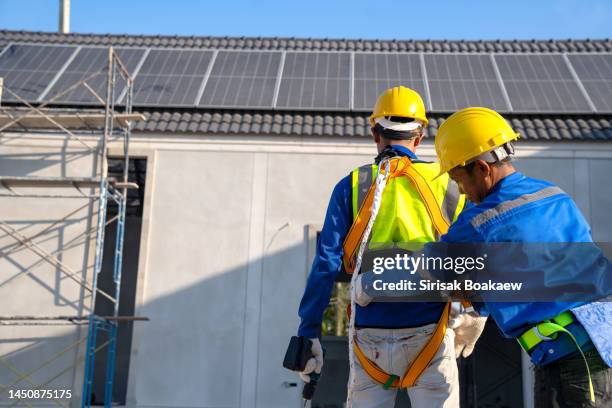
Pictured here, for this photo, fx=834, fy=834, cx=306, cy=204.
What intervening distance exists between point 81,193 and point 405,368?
313 inches

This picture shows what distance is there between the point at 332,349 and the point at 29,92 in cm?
576

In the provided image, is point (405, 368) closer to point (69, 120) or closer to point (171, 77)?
point (69, 120)

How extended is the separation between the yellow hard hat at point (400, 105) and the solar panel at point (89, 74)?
23.4ft

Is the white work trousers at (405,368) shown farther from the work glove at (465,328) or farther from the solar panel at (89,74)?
the solar panel at (89,74)

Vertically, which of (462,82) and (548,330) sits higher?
(462,82)

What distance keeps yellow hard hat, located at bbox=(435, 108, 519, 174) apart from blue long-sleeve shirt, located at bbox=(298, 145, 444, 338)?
76 centimetres

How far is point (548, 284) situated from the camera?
276 cm

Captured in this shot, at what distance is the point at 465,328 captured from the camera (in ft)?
12.4

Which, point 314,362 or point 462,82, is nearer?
point 314,362

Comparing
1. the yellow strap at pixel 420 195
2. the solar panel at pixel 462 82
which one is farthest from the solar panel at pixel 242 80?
the yellow strap at pixel 420 195

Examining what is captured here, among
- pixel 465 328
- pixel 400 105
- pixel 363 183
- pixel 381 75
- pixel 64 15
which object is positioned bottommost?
pixel 465 328

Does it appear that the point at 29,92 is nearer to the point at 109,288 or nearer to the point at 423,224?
the point at 109,288

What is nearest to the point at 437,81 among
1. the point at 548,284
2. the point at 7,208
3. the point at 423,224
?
the point at 7,208

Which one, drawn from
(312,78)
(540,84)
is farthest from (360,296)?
(540,84)
